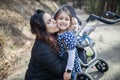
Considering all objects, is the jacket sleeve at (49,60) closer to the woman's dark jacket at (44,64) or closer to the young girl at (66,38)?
the woman's dark jacket at (44,64)

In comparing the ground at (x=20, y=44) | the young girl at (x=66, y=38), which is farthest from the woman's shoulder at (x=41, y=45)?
the ground at (x=20, y=44)

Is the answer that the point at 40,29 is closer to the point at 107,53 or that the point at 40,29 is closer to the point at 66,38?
the point at 66,38

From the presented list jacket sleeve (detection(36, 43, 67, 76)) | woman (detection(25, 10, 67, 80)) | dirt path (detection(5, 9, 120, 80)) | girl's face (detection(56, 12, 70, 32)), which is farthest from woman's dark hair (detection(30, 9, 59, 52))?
dirt path (detection(5, 9, 120, 80))

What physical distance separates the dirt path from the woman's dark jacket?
2.46 metres

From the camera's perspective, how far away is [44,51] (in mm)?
3209

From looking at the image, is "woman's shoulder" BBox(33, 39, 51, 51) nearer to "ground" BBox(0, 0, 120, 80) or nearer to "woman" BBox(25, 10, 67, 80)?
"woman" BBox(25, 10, 67, 80)

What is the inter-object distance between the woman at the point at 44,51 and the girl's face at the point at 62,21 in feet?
0.97

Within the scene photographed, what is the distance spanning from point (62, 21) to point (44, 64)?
747 millimetres

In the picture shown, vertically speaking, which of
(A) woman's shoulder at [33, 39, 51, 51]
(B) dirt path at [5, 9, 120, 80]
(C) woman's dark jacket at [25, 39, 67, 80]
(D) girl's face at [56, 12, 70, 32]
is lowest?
(B) dirt path at [5, 9, 120, 80]

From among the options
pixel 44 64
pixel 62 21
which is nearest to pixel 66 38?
pixel 62 21

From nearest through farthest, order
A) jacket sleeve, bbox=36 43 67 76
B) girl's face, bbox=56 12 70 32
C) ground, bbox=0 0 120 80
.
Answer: jacket sleeve, bbox=36 43 67 76 < girl's face, bbox=56 12 70 32 < ground, bbox=0 0 120 80

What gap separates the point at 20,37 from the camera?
316 inches

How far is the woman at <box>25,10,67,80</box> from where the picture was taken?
10.6 ft

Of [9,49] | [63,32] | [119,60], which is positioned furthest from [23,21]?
[63,32]
